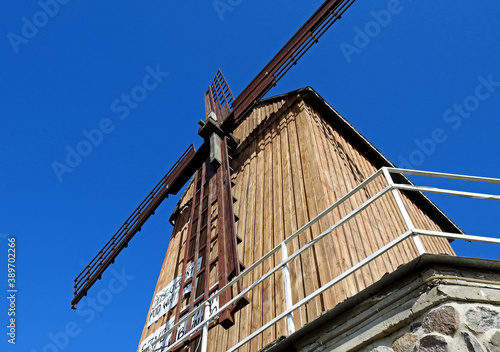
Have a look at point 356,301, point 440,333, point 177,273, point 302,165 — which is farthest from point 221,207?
point 440,333

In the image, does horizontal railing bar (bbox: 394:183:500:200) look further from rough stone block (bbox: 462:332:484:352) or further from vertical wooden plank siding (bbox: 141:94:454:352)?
vertical wooden plank siding (bbox: 141:94:454:352)

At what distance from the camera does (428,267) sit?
301cm

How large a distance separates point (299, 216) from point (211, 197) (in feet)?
7.72

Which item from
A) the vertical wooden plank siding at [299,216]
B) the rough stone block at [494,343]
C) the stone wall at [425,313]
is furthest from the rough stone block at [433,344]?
the vertical wooden plank siding at [299,216]

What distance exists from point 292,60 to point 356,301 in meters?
7.26

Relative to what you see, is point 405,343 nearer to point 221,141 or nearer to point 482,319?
point 482,319

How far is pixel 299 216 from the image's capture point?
21.8 feet

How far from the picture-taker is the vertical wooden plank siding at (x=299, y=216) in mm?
5597

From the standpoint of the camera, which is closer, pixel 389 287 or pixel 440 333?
pixel 440 333

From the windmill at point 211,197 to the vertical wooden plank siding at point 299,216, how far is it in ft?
1.25

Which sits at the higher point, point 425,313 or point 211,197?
point 211,197

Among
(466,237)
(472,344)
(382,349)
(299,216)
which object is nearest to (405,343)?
(382,349)

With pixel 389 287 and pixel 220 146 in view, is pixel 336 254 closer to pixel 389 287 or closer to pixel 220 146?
pixel 389 287

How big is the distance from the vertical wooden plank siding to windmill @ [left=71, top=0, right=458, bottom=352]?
38 cm
